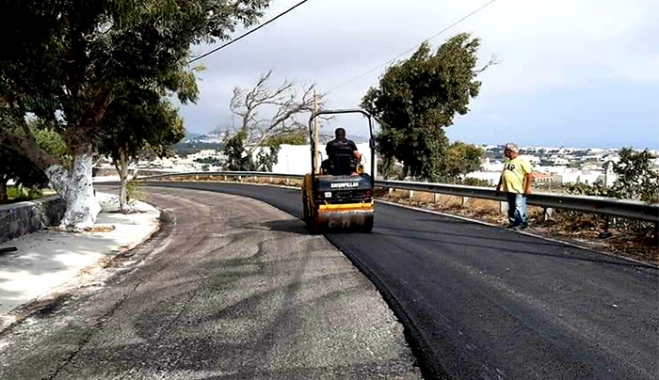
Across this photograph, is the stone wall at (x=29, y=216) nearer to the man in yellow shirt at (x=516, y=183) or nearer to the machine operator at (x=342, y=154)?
the machine operator at (x=342, y=154)

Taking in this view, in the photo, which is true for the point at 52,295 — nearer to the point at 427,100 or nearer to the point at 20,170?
the point at 20,170

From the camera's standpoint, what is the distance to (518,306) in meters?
6.11

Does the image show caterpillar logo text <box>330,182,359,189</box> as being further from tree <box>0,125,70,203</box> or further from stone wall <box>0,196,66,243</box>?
tree <box>0,125,70,203</box>

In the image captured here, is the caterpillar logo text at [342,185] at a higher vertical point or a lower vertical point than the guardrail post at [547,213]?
higher

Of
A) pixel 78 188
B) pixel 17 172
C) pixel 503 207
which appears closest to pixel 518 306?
pixel 503 207

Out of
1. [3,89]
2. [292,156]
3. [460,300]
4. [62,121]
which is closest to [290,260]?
[460,300]

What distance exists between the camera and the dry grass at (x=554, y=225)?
9430 millimetres

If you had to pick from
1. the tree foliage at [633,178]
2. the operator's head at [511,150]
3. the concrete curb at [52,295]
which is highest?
the operator's head at [511,150]

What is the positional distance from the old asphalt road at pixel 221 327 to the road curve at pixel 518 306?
35cm

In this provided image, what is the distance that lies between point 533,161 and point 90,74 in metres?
13.2

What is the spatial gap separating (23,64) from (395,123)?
1985 cm

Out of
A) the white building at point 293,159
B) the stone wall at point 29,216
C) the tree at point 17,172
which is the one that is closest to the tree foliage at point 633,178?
the stone wall at point 29,216

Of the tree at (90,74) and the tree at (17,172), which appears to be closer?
the tree at (90,74)

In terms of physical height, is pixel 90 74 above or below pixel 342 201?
above
